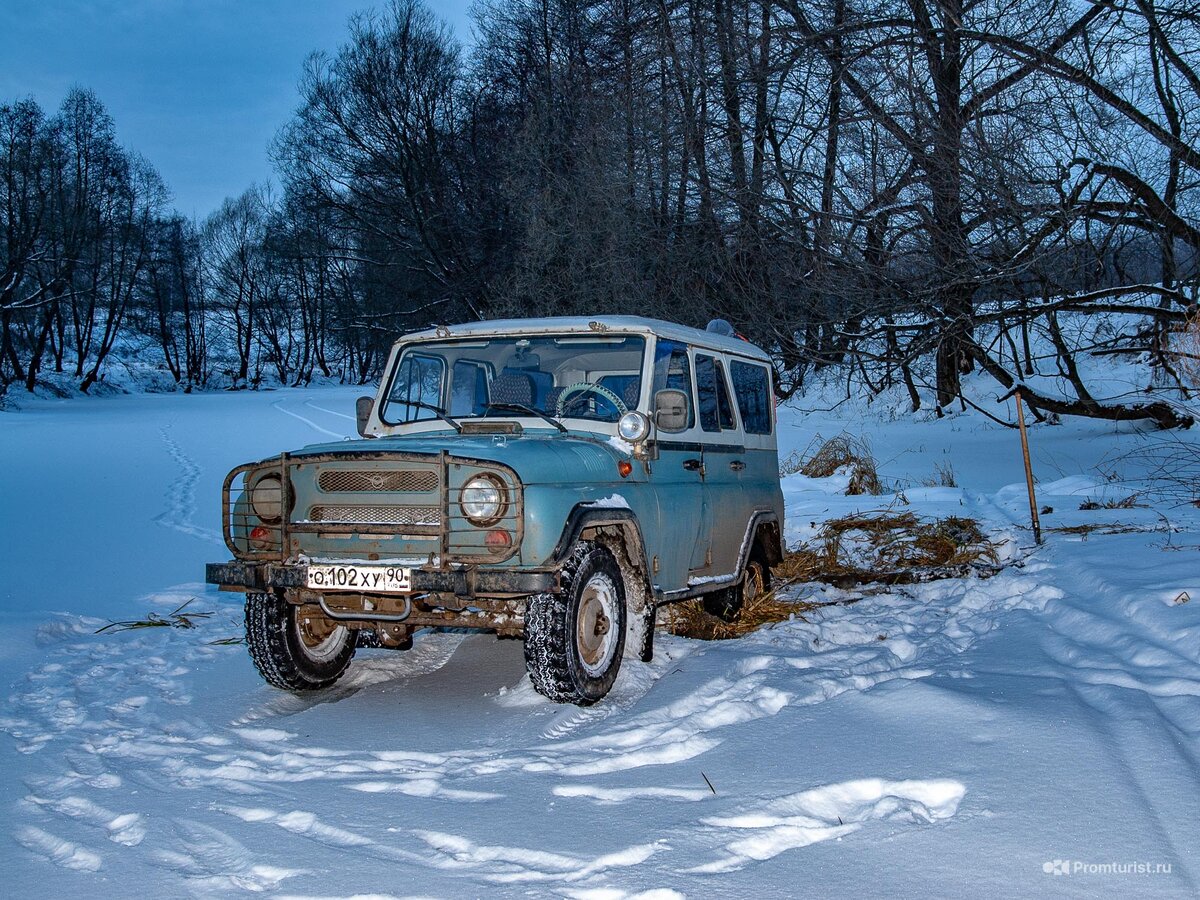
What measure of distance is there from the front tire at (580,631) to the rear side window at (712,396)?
1.55m

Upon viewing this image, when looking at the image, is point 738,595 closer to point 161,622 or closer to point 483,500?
point 483,500

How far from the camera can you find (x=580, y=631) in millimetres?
4906

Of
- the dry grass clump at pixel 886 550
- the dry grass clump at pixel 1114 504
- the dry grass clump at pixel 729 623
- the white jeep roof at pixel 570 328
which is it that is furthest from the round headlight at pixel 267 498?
the dry grass clump at pixel 1114 504

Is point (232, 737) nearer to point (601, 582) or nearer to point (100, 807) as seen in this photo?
point (100, 807)

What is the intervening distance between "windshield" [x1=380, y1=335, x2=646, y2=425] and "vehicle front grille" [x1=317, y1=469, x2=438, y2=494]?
42.1 inches

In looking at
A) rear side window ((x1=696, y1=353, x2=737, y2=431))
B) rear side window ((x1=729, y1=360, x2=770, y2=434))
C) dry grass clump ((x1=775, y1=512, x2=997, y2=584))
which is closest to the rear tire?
dry grass clump ((x1=775, y1=512, x2=997, y2=584))

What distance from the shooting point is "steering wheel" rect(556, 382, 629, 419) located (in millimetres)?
5684

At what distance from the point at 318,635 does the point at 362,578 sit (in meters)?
1.06

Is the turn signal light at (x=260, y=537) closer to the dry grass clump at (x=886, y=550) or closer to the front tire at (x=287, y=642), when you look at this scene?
the front tire at (x=287, y=642)

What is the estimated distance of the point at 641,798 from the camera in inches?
144

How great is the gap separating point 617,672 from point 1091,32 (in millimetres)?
9518

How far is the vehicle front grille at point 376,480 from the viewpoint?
4.70 meters

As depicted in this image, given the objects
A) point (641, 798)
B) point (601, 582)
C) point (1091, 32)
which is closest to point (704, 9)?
point (1091, 32)

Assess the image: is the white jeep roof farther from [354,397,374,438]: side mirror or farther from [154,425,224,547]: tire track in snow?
[154,425,224,547]: tire track in snow
